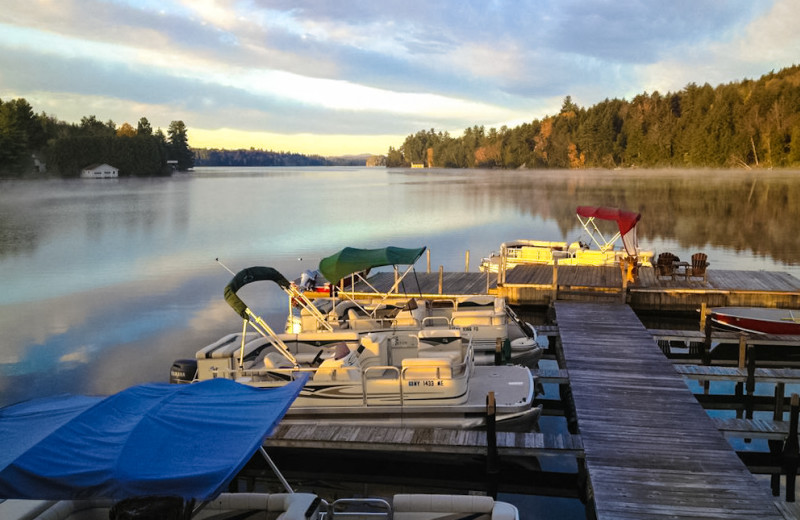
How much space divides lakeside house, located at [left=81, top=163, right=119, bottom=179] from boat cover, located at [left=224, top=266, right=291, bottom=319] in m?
152

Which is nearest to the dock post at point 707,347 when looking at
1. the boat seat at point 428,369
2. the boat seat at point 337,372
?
the boat seat at point 428,369

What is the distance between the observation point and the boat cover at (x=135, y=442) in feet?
17.7

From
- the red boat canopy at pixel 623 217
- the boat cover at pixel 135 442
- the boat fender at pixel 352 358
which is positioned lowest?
the boat fender at pixel 352 358

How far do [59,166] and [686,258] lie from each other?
141482 millimetres

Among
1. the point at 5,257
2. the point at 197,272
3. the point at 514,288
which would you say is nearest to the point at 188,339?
the point at 514,288

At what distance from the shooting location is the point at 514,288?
2153cm

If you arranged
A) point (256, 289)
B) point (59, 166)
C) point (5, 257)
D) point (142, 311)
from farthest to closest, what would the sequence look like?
point (59, 166), point (5, 257), point (256, 289), point (142, 311)

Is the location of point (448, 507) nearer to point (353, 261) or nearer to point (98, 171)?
point (353, 261)

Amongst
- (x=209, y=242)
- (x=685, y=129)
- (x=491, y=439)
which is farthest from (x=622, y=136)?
(x=491, y=439)

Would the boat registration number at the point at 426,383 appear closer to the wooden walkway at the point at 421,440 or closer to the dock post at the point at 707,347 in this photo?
the wooden walkway at the point at 421,440

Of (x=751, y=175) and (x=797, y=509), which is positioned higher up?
(x=751, y=175)

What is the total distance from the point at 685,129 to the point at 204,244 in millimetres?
118261

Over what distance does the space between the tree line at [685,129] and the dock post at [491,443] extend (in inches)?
4513

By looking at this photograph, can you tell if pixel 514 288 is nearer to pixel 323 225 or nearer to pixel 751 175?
pixel 323 225
